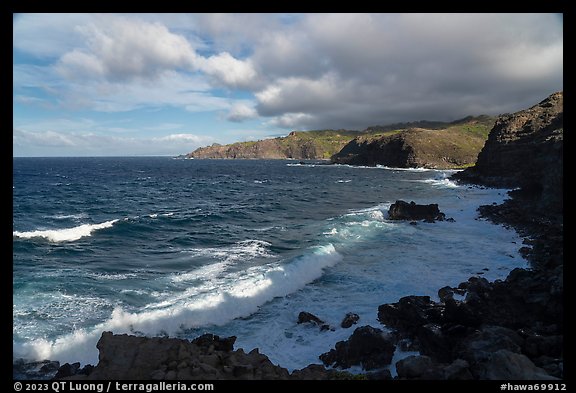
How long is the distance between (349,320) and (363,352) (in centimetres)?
341

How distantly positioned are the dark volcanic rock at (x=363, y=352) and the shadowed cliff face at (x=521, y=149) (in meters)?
47.7

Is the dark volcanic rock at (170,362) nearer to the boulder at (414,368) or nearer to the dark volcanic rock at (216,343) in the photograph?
the dark volcanic rock at (216,343)

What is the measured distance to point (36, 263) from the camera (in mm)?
25922

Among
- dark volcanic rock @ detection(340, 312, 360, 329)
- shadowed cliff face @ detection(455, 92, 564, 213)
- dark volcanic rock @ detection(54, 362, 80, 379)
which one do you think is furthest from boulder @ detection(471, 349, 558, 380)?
shadowed cliff face @ detection(455, 92, 564, 213)

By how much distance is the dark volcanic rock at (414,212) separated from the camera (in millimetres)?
43969

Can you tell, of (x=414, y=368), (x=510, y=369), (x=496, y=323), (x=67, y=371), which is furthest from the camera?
(x=496, y=323)

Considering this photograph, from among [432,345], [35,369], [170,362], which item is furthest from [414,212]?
[35,369]

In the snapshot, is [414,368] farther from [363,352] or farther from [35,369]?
[35,369]

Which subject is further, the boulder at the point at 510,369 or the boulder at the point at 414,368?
the boulder at the point at 414,368

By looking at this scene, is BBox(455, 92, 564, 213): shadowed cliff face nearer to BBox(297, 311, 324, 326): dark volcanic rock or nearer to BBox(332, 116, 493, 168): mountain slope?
BBox(297, 311, 324, 326): dark volcanic rock

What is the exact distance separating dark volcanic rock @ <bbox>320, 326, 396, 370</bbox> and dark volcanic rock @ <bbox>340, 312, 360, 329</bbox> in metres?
2.64

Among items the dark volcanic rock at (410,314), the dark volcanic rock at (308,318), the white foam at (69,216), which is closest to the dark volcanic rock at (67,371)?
the dark volcanic rock at (308,318)

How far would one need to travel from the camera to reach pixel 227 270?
25438 mm

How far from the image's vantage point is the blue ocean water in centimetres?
1698
